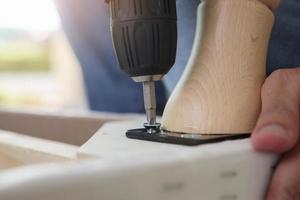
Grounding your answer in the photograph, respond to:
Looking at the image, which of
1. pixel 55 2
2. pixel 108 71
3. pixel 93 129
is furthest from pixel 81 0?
pixel 93 129

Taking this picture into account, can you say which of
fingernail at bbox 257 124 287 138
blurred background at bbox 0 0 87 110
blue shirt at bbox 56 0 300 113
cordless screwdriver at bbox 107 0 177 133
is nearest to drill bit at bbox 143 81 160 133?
cordless screwdriver at bbox 107 0 177 133

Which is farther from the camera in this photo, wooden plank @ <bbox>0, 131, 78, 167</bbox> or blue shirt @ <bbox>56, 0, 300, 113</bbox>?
blue shirt @ <bbox>56, 0, 300, 113</bbox>

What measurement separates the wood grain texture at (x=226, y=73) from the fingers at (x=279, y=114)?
16mm

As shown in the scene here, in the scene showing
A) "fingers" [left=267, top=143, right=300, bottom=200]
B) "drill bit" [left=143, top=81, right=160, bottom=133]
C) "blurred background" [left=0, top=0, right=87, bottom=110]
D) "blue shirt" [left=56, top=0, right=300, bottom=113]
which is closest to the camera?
"fingers" [left=267, top=143, right=300, bottom=200]

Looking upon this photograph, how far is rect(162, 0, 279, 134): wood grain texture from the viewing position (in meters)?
0.31

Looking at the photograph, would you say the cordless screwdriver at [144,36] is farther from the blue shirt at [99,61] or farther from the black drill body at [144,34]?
the blue shirt at [99,61]

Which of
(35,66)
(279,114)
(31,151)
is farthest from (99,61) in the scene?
(35,66)

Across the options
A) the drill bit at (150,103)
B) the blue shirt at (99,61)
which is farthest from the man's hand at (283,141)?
the blue shirt at (99,61)

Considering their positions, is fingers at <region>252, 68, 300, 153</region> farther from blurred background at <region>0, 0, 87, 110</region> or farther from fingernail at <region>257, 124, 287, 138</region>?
blurred background at <region>0, 0, 87, 110</region>

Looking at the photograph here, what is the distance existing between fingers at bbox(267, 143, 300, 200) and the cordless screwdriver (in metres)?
0.11

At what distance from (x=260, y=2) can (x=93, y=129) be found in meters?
0.35

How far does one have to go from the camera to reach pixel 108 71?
93cm

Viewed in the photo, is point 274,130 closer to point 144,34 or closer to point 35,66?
point 144,34

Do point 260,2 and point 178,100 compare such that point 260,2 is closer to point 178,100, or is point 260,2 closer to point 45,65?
point 178,100
